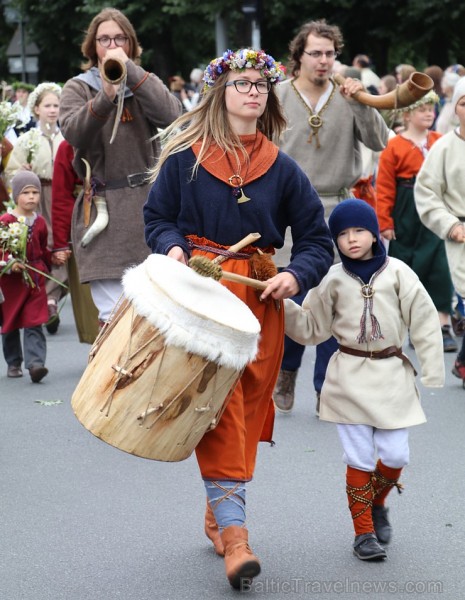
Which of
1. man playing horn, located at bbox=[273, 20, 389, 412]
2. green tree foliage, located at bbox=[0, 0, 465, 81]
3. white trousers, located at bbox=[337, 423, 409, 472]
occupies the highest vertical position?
man playing horn, located at bbox=[273, 20, 389, 412]

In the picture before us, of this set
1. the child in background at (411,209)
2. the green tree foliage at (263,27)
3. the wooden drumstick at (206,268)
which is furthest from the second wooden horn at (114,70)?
the green tree foliage at (263,27)

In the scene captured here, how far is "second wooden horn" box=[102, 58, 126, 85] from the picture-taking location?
6.95 metres

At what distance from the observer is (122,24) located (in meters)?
7.71

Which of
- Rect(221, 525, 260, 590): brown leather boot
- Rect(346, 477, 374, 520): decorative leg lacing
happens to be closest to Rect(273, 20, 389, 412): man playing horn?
Rect(346, 477, 374, 520): decorative leg lacing

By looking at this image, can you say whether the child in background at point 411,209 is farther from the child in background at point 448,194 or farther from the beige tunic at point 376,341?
the beige tunic at point 376,341

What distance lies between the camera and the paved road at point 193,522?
5.14 m

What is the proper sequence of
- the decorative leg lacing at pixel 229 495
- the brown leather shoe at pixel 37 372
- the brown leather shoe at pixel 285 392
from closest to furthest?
the decorative leg lacing at pixel 229 495, the brown leather shoe at pixel 285 392, the brown leather shoe at pixel 37 372

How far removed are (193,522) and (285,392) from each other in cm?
237

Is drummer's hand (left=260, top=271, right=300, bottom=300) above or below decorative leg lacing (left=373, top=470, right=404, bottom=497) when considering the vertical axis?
above

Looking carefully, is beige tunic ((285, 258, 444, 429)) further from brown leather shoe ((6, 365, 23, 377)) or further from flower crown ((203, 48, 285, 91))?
brown leather shoe ((6, 365, 23, 377))

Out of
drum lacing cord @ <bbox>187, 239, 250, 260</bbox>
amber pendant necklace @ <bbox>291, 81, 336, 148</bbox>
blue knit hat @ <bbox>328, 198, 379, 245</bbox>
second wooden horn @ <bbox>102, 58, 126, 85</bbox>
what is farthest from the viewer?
amber pendant necklace @ <bbox>291, 81, 336, 148</bbox>

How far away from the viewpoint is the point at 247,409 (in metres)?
5.26

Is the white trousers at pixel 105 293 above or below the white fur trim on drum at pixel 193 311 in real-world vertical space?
below

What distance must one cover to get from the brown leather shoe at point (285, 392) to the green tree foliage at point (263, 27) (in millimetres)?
21529
